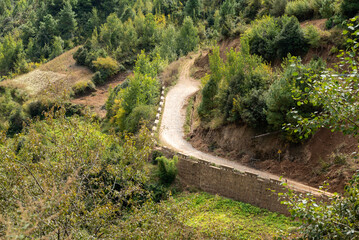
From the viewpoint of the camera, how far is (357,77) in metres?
7.27

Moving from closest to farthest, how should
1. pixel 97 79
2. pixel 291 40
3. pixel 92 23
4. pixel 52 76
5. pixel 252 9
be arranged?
pixel 291 40 → pixel 252 9 → pixel 97 79 → pixel 52 76 → pixel 92 23

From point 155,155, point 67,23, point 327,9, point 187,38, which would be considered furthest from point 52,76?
point 327,9

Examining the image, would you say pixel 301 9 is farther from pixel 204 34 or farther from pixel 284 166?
pixel 204 34

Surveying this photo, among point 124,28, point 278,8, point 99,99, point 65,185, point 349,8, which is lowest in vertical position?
point 99,99

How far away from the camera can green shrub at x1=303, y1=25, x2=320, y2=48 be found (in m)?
22.6

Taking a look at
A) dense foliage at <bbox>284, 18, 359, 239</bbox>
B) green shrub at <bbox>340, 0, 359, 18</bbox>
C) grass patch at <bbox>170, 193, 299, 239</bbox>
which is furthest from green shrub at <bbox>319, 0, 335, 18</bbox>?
dense foliage at <bbox>284, 18, 359, 239</bbox>

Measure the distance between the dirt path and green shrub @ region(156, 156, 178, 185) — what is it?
1.38m

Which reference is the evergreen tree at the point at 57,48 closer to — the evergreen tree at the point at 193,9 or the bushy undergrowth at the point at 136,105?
the evergreen tree at the point at 193,9

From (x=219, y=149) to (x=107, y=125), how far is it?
40.3ft

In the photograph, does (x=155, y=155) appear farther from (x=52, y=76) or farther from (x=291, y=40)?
(x=52, y=76)

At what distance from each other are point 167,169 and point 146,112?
672cm

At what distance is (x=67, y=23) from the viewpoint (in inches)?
2516

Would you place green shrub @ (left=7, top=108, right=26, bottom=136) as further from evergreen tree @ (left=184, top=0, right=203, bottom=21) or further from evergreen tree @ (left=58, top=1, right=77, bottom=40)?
evergreen tree @ (left=58, top=1, right=77, bottom=40)

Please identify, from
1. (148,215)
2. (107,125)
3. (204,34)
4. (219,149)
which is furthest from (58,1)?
(148,215)
